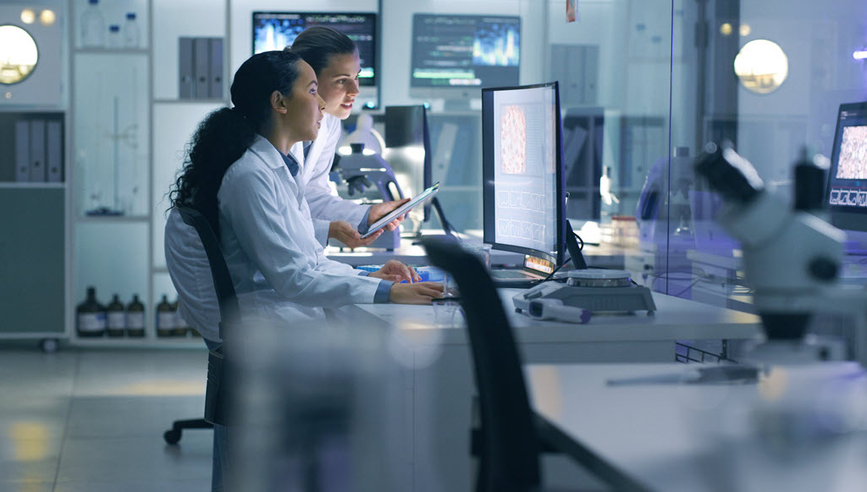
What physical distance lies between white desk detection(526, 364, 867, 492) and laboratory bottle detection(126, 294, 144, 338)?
4435 mm

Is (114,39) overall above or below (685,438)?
above

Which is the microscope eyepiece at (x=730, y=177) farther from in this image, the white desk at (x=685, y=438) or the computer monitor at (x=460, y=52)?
the computer monitor at (x=460, y=52)

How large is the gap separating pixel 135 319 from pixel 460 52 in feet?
7.87

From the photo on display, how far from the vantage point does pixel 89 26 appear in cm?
546

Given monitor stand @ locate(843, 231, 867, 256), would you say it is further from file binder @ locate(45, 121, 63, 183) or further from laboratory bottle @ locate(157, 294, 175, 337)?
file binder @ locate(45, 121, 63, 183)

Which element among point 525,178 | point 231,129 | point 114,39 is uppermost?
point 114,39

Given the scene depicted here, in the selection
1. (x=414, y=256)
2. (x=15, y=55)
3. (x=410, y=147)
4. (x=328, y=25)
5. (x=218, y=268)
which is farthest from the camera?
(x=328, y=25)

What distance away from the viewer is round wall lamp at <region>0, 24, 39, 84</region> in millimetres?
5516

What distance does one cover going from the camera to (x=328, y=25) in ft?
18.5

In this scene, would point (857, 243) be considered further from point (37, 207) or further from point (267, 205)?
point (37, 207)

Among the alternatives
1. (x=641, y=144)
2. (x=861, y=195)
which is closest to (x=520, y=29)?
(x=641, y=144)

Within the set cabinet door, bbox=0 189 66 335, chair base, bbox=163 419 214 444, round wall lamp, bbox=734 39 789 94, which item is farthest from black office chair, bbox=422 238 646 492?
cabinet door, bbox=0 189 66 335

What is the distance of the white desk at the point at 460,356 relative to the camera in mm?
1901

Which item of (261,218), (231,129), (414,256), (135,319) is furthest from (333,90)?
(135,319)
